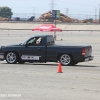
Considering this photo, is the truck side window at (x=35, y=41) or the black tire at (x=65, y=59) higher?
the truck side window at (x=35, y=41)

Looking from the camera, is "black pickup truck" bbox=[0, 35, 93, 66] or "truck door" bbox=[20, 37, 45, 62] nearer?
"black pickup truck" bbox=[0, 35, 93, 66]

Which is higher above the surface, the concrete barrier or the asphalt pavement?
the concrete barrier

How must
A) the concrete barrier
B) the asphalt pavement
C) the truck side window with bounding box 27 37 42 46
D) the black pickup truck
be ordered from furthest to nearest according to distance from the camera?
the concrete barrier
the truck side window with bounding box 27 37 42 46
the black pickup truck
the asphalt pavement

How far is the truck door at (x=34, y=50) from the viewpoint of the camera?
20.9 metres

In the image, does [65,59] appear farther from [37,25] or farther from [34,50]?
[37,25]

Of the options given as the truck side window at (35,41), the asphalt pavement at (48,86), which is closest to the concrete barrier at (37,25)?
the truck side window at (35,41)

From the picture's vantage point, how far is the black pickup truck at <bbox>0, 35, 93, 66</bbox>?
66.6ft

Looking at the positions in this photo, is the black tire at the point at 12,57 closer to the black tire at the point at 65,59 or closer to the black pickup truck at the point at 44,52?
the black pickup truck at the point at 44,52

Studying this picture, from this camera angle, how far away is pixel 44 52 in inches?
819

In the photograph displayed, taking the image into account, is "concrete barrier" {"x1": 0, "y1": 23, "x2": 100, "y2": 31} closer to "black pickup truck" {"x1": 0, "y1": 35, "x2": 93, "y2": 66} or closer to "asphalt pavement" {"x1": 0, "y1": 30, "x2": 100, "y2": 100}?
"black pickup truck" {"x1": 0, "y1": 35, "x2": 93, "y2": 66}

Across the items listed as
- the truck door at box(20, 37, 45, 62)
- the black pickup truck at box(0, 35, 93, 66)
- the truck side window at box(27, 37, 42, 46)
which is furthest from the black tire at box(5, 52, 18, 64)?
the truck side window at box(27, 37, 42, 46)

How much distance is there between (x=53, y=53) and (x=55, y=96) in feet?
32.2

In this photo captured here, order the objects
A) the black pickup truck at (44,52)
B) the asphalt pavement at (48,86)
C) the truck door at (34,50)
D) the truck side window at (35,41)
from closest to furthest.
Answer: the asphalt pavement at (48,86) < the black pickup truck at (44,52) < the truck door at (34,50) < the truck side window at (35,41)

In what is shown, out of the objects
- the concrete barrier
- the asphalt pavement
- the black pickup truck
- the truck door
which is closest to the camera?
the asphalt pavement
